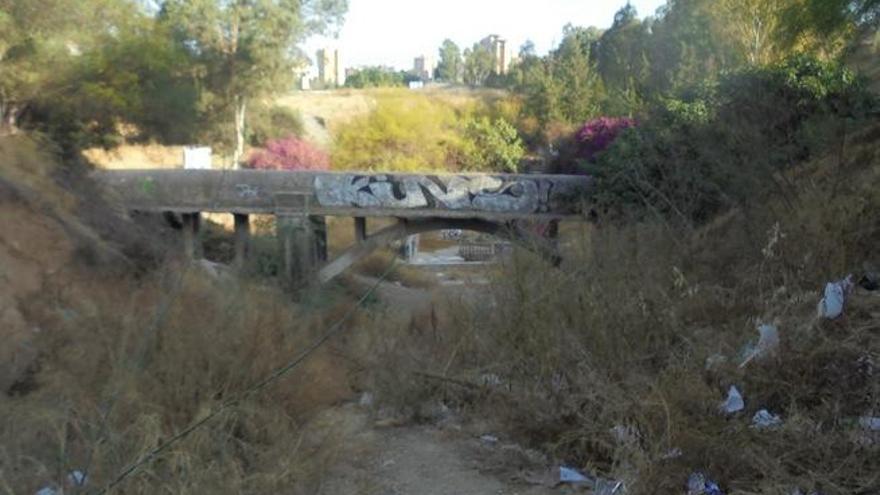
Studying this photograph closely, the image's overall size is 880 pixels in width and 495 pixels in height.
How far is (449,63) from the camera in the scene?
399 ft

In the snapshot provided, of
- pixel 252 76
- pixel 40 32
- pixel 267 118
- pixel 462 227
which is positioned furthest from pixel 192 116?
pixel 462 227

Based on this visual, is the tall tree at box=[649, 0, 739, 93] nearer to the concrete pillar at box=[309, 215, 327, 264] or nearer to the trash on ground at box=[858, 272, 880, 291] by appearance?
the concrete pillar at box=[309, 215, 327, 264]

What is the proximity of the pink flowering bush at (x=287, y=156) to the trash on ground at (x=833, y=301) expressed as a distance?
3955cm

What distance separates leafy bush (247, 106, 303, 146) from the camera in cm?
4625

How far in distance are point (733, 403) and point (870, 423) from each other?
2.45 ft

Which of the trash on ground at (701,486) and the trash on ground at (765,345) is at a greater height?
the trash on ground at (765,345)

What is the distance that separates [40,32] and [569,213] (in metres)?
15.2

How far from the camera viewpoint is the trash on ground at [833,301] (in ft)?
17.3

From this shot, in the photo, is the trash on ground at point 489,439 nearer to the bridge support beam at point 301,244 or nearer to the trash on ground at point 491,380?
the trash on ground at point 491,380

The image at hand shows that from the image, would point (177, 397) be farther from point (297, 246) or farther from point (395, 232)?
point (395, 232)

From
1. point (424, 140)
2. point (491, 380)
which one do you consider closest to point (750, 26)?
point (424, 140)

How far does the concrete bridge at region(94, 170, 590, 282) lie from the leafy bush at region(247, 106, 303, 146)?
21.2 meters

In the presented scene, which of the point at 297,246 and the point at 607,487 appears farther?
the point at 297,246

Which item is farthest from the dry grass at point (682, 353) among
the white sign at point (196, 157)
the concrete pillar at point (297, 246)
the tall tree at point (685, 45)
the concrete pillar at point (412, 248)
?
the white sign at point (196, 157)
